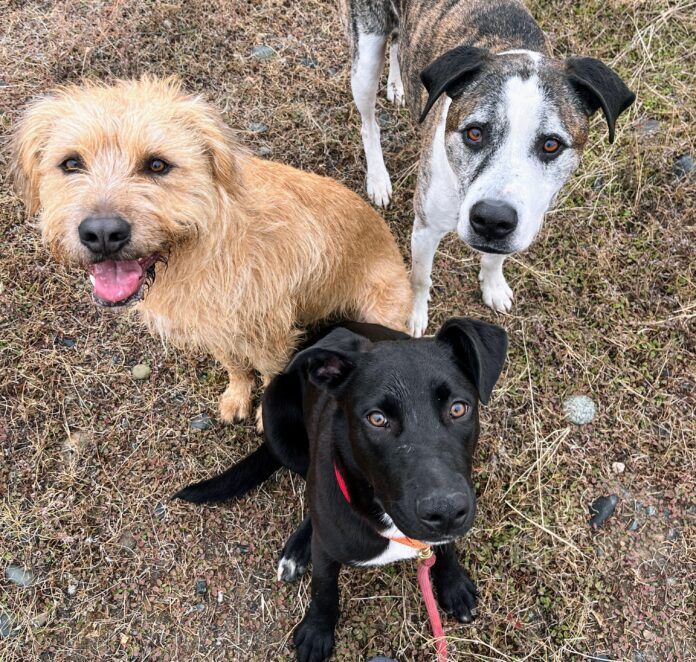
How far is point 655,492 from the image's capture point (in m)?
3.79

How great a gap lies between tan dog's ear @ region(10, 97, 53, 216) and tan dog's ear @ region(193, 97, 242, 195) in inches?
25.1

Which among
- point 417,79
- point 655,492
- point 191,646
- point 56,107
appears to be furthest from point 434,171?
point 191,646

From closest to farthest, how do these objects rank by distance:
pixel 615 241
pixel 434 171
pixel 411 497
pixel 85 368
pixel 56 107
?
pixel 411 497 → pixel 56 107 → pixel 434 171 → pixel 85 368 → pixel 615 241

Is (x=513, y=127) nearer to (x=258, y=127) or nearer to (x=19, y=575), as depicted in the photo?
(x=258, y=127)

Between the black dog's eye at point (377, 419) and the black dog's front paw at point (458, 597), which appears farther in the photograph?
the black dog's front paw at point (458, 597)

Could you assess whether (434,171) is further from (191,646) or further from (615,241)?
(191,646)

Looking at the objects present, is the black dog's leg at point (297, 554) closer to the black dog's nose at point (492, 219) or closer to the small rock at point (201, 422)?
the small rock at point (201, 422)

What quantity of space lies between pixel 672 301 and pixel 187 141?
3.55 metres

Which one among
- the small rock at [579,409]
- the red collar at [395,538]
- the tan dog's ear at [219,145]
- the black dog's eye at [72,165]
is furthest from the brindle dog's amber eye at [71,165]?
the small rock at [579,409]

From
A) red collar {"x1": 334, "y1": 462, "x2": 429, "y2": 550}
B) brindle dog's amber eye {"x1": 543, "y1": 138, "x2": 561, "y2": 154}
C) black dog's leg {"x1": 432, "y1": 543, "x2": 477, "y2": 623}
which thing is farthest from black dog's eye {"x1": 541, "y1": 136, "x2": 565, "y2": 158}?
black dog's leg {"x1": 432, "y1": 543, "x2": 477, "y2": 623}

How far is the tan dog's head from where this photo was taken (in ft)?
7.72

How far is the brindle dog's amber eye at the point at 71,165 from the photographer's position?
246 cm

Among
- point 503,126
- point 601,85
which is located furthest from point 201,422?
point 601,85

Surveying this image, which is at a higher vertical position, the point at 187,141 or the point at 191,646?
the point at 187,141
